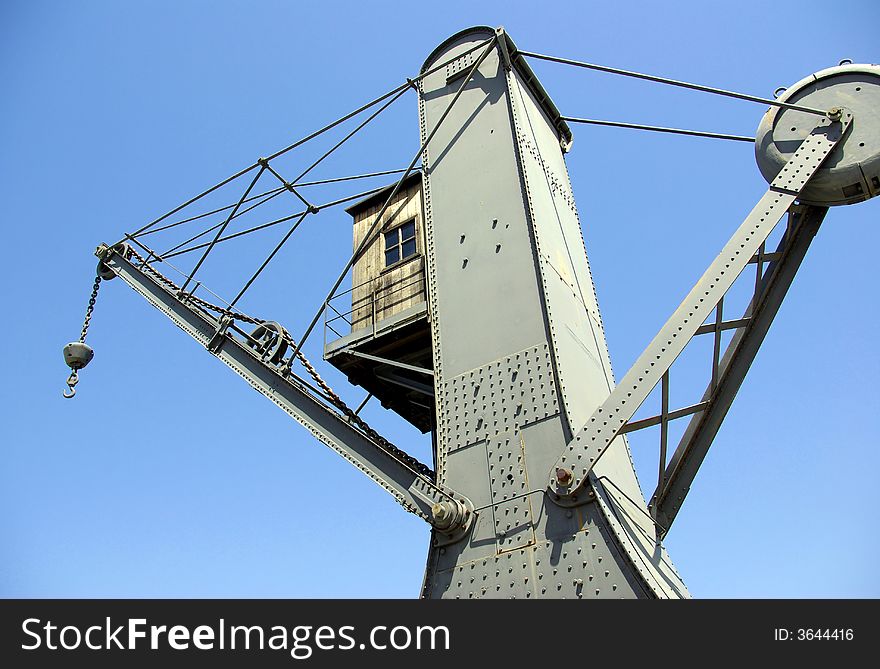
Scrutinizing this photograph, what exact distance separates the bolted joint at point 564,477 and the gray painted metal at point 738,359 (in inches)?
62.4

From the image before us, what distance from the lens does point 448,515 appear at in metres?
7.83

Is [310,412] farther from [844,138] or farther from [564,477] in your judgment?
[844,138]

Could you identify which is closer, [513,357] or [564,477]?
[564,477]

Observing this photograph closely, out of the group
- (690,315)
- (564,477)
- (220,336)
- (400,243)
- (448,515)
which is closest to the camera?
(564,477)

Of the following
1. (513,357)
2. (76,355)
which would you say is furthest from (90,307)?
(513,357)

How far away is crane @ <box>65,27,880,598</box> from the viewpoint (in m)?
7.33

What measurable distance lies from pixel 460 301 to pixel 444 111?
3.27m

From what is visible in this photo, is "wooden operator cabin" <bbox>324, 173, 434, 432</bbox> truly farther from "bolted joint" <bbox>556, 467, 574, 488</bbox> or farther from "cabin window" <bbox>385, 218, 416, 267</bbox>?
"bolted joint" <bbox>556, 467, 574, 488</bbox>

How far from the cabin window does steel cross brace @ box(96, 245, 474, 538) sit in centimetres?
272

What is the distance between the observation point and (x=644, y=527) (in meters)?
7.89

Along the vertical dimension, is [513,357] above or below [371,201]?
below

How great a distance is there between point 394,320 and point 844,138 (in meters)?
5.99

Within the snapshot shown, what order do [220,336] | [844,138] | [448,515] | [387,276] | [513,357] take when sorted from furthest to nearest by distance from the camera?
[387,276] → [220,336] → [513,357] → [844,138] → [448,515]
